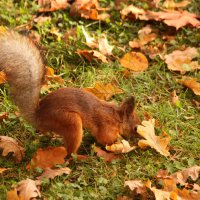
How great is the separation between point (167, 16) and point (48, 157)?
2.27 meters

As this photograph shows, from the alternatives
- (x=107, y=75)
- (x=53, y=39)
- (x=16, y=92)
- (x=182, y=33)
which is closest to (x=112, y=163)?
(x=16, y=92)

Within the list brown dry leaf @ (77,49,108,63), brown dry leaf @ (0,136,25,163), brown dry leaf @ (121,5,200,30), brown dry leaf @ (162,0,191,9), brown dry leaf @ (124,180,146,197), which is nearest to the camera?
brown dry leaf @ (124,180,146,197)

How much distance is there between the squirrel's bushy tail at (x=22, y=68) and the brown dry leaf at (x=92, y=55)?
108 centimetres

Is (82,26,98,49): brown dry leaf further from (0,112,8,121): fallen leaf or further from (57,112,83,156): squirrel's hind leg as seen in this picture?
(57,112,83,156): squirrel's hind leg

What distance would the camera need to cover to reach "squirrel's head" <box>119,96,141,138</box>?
12.2 ft

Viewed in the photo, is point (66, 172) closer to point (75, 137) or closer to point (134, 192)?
point (75, 137)

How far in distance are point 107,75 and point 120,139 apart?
868 mm

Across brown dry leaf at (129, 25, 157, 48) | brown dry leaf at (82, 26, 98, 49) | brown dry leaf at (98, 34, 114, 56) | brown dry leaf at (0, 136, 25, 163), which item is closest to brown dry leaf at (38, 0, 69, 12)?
brown dry leaf at (82, 26, 98, 49)

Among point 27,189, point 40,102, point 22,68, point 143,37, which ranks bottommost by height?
point 27,189

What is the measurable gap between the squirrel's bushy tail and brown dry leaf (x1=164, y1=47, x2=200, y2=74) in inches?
60.2

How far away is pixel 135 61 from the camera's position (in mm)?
4621

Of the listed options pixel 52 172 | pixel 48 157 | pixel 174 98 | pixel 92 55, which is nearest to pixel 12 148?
pixel 48 157

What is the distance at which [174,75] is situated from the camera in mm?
4605

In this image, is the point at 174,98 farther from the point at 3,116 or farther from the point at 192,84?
the point at 3,116
